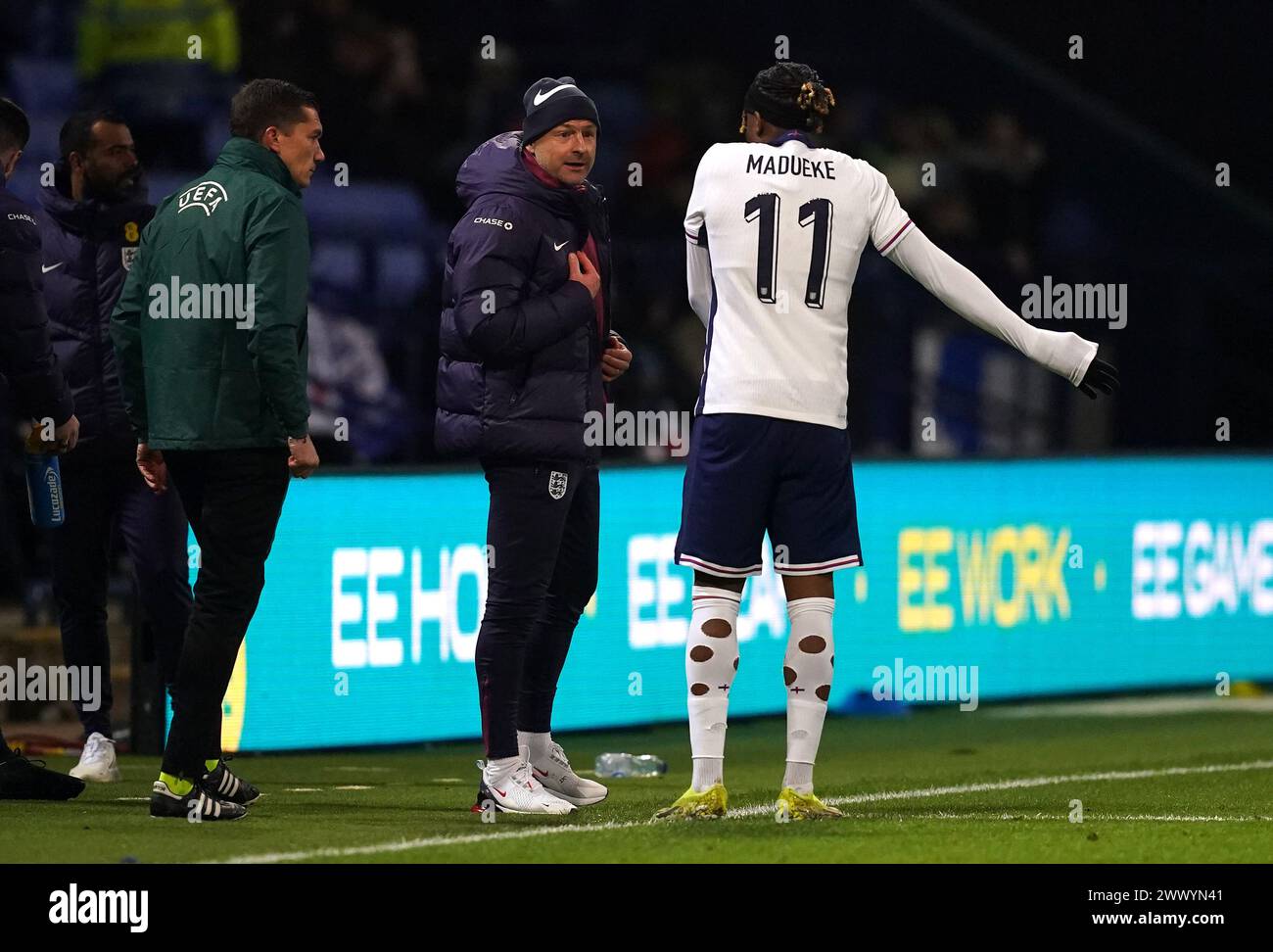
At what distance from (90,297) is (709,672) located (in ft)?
9.34

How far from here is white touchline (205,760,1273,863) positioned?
5.64 m

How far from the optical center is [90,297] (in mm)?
7832

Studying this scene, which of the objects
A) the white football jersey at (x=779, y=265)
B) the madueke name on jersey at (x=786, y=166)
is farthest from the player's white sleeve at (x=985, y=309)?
the madueke name on jersey at (x=786, y=166)

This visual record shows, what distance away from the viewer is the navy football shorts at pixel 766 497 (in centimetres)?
618

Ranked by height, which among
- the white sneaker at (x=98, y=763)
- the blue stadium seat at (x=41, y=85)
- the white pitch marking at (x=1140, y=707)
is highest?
the blue stadium seat at (x=41, y=85)

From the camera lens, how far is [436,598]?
927 centimetres

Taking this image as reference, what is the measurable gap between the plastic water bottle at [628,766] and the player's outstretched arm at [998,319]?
2.64 meters
